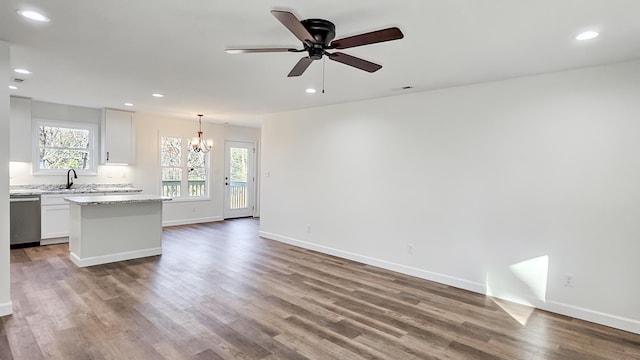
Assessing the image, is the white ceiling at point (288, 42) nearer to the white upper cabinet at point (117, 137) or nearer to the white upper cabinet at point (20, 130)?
the white upper cabinet at point (20, 130)

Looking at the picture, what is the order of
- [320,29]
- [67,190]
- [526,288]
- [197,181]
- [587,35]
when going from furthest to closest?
[197,181] < [67,190] < [526,288] < [587,35] < [320,29]

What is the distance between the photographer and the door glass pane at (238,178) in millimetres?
8852

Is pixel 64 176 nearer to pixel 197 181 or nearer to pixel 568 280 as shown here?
pixel 197 181

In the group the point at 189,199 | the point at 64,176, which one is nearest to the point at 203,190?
the point at 189,199

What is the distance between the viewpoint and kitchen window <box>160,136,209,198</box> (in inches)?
301

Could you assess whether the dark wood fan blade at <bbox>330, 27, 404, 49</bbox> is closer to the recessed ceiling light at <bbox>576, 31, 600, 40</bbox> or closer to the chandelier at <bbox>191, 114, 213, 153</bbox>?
the recessed ceiling light at <bbox>576, 31, 600, 40</bbox>

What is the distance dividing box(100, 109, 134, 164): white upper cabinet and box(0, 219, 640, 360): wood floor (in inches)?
98.4

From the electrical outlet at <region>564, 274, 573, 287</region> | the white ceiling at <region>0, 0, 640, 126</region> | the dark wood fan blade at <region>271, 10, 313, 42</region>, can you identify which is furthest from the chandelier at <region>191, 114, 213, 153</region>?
the electrical outlet at <region>564, 274, 573, 287</region>

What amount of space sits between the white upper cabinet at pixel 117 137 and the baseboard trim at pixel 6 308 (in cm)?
401

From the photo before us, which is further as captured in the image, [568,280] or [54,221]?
[54,221]

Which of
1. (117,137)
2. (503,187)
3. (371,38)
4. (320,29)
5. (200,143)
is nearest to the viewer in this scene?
(371,38)

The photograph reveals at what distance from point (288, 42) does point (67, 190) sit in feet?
17.6

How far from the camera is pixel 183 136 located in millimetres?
7836

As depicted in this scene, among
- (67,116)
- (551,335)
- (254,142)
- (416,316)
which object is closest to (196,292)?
(416,316)
